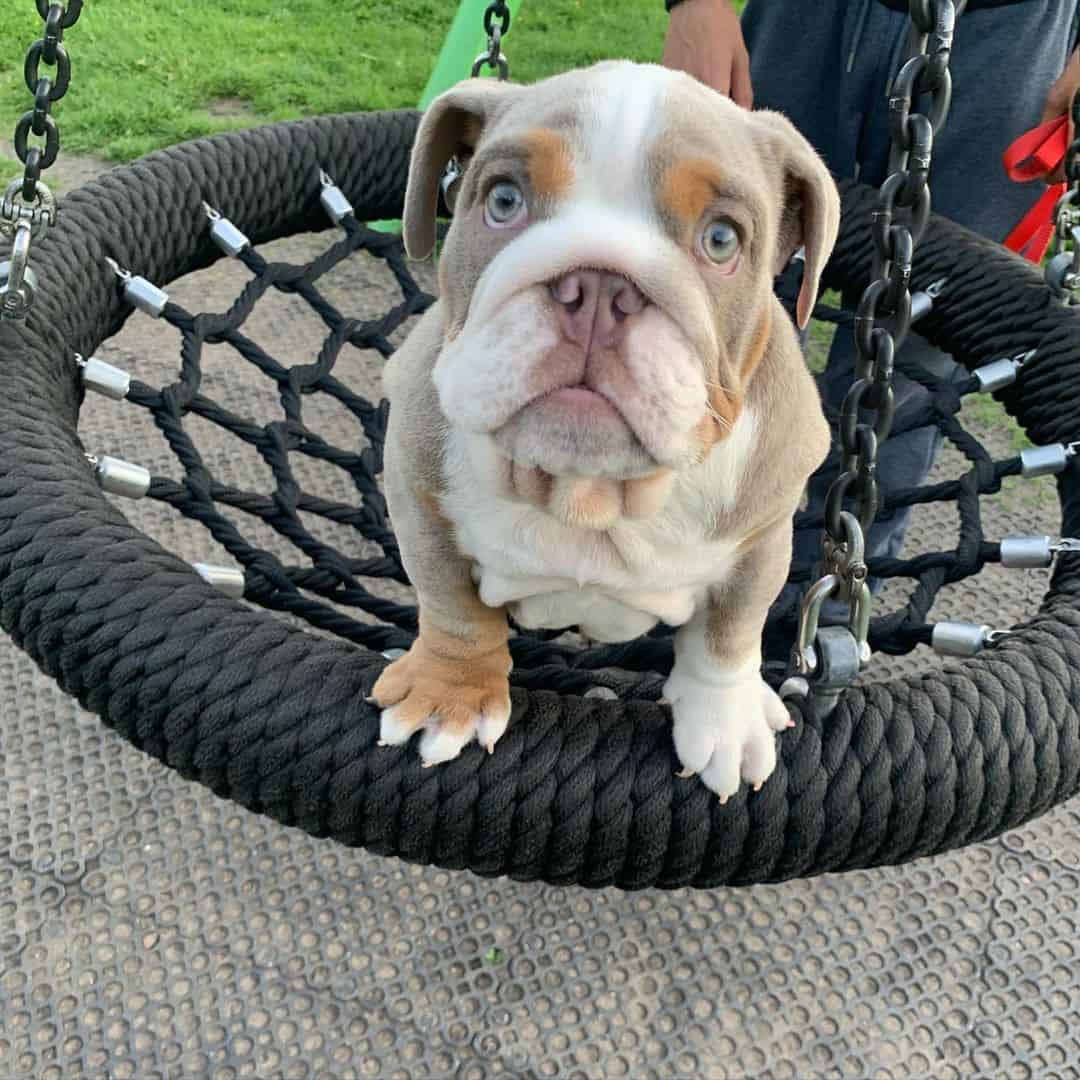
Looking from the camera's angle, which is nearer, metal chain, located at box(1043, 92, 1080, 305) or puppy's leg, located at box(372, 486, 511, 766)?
puppy's leg, located at box(372, 486, 511, 766)

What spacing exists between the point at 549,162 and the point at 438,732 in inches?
26.0

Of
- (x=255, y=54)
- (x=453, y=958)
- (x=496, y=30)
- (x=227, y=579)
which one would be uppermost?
(x=496, y=30)

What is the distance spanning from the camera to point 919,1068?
191cm

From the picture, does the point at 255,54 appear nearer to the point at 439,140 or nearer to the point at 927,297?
A: the point at 927,297

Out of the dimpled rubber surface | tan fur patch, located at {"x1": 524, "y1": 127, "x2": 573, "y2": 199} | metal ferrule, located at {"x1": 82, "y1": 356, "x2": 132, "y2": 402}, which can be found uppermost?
tan fur patch, located at {"x1": 524, "y1": 127, "x2": 573, "y2": 199}

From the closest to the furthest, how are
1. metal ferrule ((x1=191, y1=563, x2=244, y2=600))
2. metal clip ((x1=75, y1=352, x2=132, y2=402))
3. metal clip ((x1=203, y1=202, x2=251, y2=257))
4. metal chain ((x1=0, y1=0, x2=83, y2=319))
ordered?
metal chain ((x1=0, y1=0, x2=83, y2=319)) → metal ferrule ((x1=191, y1=563, x2=244, y2=600)) → metal clip ((x1=75, y1=352, x2=132, y2=402)) → metal clip ((x1=203, y1=202, x2=251, y2=257))

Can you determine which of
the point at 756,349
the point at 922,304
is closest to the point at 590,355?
the point at 756,349

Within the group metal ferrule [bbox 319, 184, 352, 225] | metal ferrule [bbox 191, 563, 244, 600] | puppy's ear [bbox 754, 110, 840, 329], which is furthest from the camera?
metal ferrule [bbox 319, 184, 352, 225]

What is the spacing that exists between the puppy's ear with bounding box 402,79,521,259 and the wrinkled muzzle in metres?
0.31

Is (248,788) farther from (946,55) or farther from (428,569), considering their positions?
(946,55)

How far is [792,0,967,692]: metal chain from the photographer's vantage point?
1025 mm

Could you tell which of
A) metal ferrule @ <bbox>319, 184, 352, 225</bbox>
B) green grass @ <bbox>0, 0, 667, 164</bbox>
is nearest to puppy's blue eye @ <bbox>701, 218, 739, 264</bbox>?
metal ferrule @ <bbox>319, 184, 352, 225</bbox>

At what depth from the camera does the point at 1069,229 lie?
1.83m

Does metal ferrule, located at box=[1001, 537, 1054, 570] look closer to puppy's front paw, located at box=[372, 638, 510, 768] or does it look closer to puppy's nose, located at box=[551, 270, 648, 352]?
puppy's front paw, located at box=[372, 638, 510, 768]
